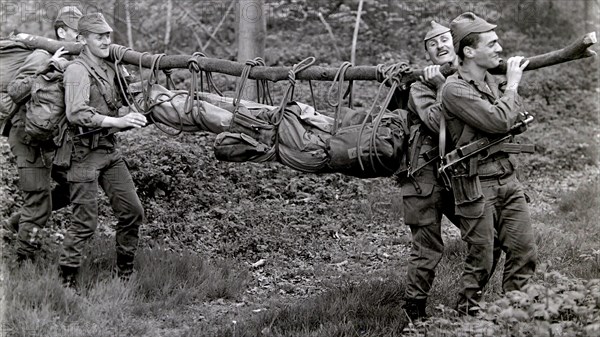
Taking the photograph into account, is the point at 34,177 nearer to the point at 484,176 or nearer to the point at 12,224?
the point at 12,224

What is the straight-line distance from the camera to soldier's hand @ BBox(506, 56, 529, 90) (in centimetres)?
500

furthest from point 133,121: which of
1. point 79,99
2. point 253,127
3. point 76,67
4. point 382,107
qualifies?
point 382,107

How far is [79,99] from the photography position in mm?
5852

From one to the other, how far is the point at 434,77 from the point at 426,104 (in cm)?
22

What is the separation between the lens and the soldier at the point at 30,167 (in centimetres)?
634

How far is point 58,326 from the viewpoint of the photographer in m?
5.20

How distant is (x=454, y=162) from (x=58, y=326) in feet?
10.9

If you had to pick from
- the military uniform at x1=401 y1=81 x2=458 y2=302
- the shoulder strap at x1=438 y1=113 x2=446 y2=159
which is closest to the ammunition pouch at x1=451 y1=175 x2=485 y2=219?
the shoulder strap at x1=438 y1=113 x2=446 y2=159

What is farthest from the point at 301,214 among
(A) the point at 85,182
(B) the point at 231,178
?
(A) the point at 85,182

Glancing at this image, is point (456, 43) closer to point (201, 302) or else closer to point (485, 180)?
point (485, 180)

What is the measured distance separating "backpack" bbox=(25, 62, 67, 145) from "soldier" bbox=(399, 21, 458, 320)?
3135 millimetres

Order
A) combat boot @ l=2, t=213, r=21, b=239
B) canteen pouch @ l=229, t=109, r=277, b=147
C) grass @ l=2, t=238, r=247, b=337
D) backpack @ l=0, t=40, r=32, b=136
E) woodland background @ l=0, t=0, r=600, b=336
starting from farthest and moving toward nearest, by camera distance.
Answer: combat boot @ l=2, t=213, r=21, b=239 < backpack @ l=0, t=40, r=32, b=136 < canteen pouch @ l=229, t=109, r=277, b=147 < woodland background @ l=0, t=0, r=600, b=336 < grass @ l=2, t=238, r=247, b=337

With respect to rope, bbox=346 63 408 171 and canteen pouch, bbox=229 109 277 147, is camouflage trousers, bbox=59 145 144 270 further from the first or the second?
rope, bbox=346 63 408 171

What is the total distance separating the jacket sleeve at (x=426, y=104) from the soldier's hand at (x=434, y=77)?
0.20 feet
